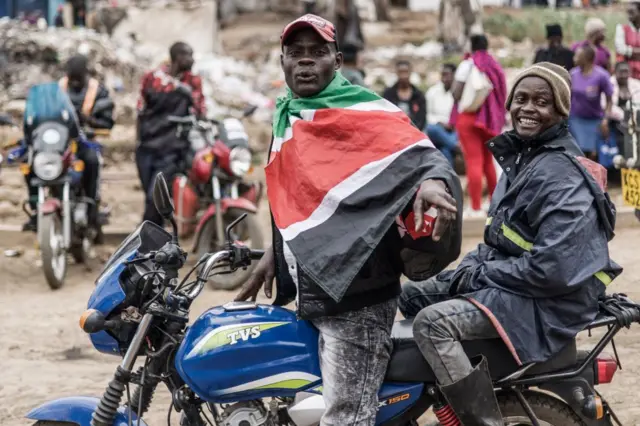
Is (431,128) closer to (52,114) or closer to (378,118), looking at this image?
(52,114)

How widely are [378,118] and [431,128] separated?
8.42 meters

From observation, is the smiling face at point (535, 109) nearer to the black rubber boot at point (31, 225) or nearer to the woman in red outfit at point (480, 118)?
the woman in red outfit at point (480, 118)

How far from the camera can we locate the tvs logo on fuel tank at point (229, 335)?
12.2 feet

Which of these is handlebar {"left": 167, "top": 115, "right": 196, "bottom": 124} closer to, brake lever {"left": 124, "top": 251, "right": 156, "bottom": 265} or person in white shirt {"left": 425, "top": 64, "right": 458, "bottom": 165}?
person in white shirt {"left": 425, "top": 64, "right": 458, "bottom": 165}

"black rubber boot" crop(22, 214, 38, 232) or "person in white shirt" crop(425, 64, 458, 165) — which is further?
"person in white shirt" crop(425, 64, 458, 165)

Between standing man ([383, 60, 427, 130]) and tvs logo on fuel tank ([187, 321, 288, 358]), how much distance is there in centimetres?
717

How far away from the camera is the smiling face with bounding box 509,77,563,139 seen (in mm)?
3883

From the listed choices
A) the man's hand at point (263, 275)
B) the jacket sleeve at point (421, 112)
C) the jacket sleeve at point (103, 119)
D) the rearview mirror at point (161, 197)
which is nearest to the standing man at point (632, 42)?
the jacket sleeve at point (421, 112)

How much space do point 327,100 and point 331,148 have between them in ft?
0.57

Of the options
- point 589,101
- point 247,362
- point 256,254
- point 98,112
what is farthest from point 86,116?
point 247,362

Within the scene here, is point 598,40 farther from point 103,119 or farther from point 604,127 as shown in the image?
point 103,119

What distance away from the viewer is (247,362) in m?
3.72

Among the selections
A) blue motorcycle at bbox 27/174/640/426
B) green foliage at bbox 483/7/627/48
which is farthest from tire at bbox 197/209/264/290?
green foliage at bbox 483/7/627/48

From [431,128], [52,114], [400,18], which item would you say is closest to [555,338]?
[52,114]
